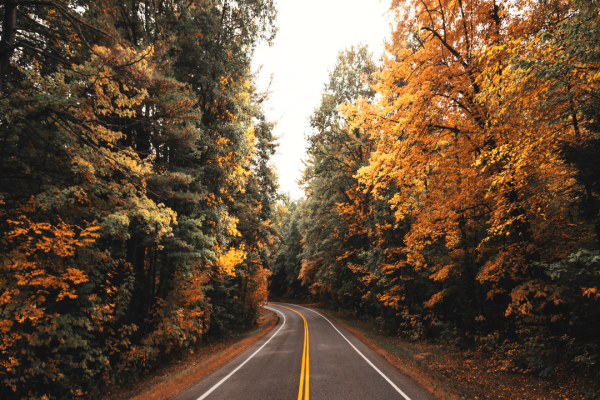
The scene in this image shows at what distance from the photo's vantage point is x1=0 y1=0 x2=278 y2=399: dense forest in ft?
20.0

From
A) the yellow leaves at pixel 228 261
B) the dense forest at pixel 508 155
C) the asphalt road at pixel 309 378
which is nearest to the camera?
the dense forest at pixel 508 155

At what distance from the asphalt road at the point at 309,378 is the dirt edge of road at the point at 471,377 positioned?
Answer: 60 centimetres

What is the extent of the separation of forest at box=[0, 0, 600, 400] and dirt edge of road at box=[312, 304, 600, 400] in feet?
1.59

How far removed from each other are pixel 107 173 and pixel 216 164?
15.1 feet

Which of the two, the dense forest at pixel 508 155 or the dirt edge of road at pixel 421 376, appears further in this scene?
the dirt edge of road at pixel 421 376

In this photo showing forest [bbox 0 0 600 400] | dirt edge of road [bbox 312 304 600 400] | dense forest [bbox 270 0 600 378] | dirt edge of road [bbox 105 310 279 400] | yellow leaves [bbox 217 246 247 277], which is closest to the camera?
dense forest [bbox 270 0 600 378]

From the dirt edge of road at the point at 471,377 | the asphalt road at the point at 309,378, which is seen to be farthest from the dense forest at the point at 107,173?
the dirt edge of road at the point at 471,377

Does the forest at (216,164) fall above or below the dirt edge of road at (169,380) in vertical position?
above

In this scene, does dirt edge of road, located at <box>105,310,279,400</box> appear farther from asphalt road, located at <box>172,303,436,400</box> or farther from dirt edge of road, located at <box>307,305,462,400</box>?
dirt edge of road, located at <box>307,305,462,400</box>

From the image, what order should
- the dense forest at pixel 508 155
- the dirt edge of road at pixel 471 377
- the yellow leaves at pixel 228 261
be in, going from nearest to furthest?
the dense forest at pixel 508 155 → the dirt edge of road at pixel 471 377 → the yellow leaves at pixel 228 261

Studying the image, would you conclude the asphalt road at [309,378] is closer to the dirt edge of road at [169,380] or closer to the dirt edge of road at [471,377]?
the dirt edge of road at [169,380]

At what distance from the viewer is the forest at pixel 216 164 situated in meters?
5.66

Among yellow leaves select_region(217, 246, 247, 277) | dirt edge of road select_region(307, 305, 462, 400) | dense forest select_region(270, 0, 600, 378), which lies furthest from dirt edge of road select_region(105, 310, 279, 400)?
dense forest select_region(270, 0, 600, 378)

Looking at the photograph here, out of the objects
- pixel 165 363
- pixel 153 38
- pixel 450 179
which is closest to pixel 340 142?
pixel 450 179
